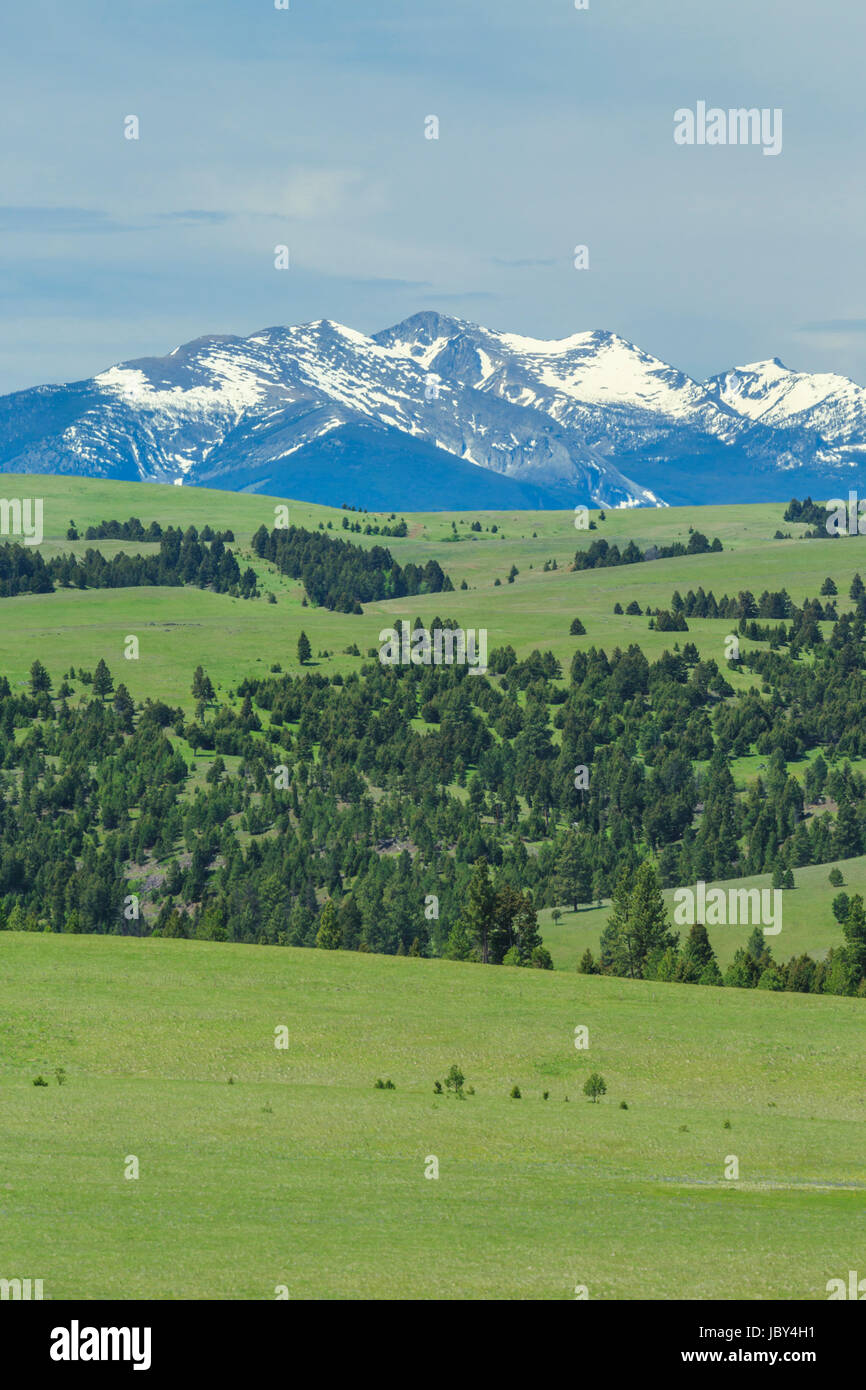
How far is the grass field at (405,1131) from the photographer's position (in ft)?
107

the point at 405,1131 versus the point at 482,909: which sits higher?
the point at 482,909

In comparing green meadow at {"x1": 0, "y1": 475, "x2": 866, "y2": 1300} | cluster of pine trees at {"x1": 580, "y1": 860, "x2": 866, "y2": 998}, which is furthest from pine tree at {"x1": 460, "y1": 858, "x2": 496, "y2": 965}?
green meadow at {"x1": 0, "y1": 475, "x2": 866, "y2": 1300}

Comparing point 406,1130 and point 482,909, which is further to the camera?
point 482,909

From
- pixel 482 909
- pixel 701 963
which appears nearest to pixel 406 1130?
pixel 482 909

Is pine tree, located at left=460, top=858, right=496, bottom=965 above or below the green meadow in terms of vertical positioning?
above

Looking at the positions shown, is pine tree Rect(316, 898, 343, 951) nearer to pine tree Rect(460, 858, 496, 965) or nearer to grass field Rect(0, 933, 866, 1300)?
pine tree Rect(460, 858, 496, 965)

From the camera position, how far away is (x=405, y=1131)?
172 feet

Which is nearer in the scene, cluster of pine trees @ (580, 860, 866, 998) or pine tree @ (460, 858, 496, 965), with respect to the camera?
cluster of pine trees @ (580, 860, 866, 998)

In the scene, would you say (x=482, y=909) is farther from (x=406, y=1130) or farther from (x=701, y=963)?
(x=406, y=1130)

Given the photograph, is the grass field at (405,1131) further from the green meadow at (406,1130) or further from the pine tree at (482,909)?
the pine tree at (482,909)

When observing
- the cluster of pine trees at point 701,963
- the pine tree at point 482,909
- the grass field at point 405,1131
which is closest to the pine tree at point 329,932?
the pine tree at point 482,909

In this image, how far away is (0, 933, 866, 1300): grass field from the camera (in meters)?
32.5
